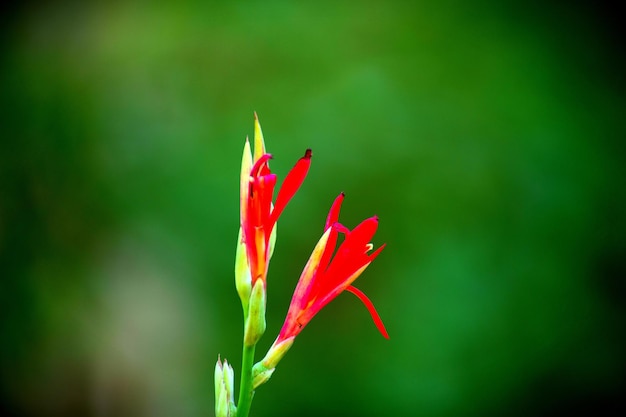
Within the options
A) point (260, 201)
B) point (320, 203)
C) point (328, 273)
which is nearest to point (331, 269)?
point (328, 273)

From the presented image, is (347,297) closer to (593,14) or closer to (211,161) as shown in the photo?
(211,161)

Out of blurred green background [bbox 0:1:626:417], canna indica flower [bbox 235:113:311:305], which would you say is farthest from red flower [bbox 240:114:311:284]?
blurred green background [bbox 0:1:626:417]

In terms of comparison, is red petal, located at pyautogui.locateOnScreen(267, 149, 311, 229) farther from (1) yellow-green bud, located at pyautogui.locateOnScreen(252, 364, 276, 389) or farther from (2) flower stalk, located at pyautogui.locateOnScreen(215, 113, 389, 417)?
(1) yellow-green bud, located at pyautogui.locateOnScreen(252, 364, 276, 389)

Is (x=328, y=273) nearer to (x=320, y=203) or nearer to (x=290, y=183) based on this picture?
(x=290, y=183)

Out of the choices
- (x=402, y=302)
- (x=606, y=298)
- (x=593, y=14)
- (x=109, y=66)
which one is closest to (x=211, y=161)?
(x=109, y=66)

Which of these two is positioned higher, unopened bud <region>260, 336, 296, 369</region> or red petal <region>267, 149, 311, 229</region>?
red petal <region>267, 149, 311, 229</region>

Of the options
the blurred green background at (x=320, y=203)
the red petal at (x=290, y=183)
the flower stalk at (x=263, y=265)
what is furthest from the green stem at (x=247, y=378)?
the blurred green background at (x=320, y=203)

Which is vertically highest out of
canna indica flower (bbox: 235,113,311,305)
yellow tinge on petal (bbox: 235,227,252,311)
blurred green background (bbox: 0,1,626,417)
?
canna indica flower (bbox: 235,113,311,305)
